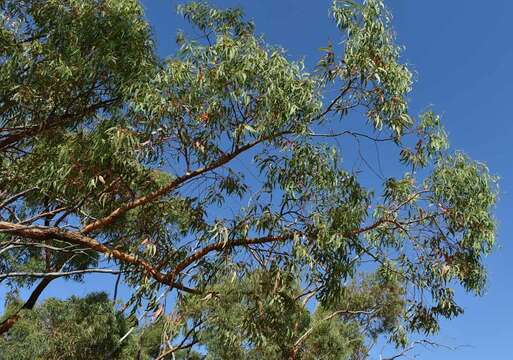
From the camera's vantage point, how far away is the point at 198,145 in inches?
196

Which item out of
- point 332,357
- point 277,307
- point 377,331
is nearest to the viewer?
point 277,307

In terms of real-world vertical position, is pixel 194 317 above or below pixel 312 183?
below

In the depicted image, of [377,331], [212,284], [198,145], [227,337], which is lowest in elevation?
[227,337]

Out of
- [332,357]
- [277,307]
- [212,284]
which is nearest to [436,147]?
[277,307]

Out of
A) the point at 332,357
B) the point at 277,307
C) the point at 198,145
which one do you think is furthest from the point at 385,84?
the point at 332,357

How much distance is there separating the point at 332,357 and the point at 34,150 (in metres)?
8.47

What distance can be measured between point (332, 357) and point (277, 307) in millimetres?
7978

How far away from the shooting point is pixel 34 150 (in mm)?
5809

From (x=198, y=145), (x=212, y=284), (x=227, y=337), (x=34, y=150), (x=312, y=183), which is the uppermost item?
(x=34, y=150)

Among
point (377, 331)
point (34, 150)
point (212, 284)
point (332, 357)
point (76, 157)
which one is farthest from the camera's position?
point (377, 331)

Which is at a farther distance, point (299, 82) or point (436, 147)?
point (436, 147)

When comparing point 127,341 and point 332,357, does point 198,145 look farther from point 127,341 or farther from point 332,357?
point 332,357

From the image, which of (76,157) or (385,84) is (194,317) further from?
(385,84)

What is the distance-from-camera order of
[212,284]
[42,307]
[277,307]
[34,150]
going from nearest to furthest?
[277,307]
[212,284]
[34,150]
[42,307]
